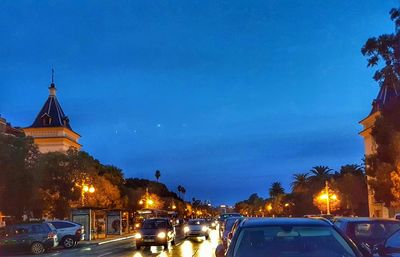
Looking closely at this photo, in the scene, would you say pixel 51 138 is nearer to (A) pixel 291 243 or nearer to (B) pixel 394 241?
(B) pixel 394 241

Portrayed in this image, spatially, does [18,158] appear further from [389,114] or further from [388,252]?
[388,252]

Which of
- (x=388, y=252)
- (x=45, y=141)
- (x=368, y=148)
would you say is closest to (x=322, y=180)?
(x=368, y=148)

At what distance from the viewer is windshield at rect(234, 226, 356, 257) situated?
6.86m

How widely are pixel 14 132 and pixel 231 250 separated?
74.3m

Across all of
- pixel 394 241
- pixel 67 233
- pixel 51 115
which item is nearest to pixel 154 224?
pixel 67 233

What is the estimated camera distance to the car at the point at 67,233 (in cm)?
3628

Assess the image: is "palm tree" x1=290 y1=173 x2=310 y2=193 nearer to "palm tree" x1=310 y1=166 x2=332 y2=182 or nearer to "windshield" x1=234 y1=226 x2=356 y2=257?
"palm tree" x1=310 y1=166 x2=332 y2=182

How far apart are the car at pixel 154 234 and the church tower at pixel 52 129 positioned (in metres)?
57.6

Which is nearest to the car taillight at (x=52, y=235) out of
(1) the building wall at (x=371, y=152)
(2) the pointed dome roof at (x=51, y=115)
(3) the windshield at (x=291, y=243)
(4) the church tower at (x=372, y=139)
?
(3) the windshield at (x=291, y=243)

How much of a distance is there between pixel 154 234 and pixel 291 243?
86.0 ft

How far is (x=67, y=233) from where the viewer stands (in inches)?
1442

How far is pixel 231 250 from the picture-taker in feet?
23.3

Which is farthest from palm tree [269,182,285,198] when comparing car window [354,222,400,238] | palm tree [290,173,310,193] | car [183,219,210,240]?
car window [354,222,400,238]

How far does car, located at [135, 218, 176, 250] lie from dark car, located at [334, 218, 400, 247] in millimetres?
19531
